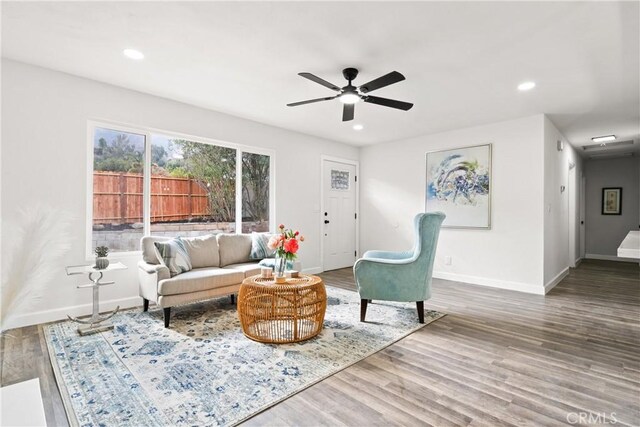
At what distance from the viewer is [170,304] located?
10.2 ft

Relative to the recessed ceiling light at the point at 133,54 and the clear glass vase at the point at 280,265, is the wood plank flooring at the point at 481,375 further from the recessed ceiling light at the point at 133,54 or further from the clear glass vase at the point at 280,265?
the recessed ceiling light at the point at 133,54

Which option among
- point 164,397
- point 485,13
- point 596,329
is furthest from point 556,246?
point 164,397

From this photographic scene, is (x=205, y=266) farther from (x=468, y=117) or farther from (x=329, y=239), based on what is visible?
(x=468, y=117)

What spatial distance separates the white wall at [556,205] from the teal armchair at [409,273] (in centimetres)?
240

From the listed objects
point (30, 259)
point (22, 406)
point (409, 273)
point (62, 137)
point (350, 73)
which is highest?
point (350, 73)

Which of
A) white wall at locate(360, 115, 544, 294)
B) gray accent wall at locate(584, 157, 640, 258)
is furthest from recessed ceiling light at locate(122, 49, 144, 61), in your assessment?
gray accent wall at locate(584, 157, 640, 258)

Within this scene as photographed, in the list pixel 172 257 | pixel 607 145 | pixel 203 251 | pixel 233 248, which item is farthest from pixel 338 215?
pixel 607 145

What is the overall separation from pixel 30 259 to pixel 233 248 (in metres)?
3.58

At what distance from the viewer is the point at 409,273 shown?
3.20 m

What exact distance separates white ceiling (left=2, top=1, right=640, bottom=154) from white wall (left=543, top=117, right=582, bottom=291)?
810 millimetres

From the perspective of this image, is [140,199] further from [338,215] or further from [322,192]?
[338,215]

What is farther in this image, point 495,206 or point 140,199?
point 495,206

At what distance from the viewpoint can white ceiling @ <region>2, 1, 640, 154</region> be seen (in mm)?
2270

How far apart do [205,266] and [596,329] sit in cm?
410
